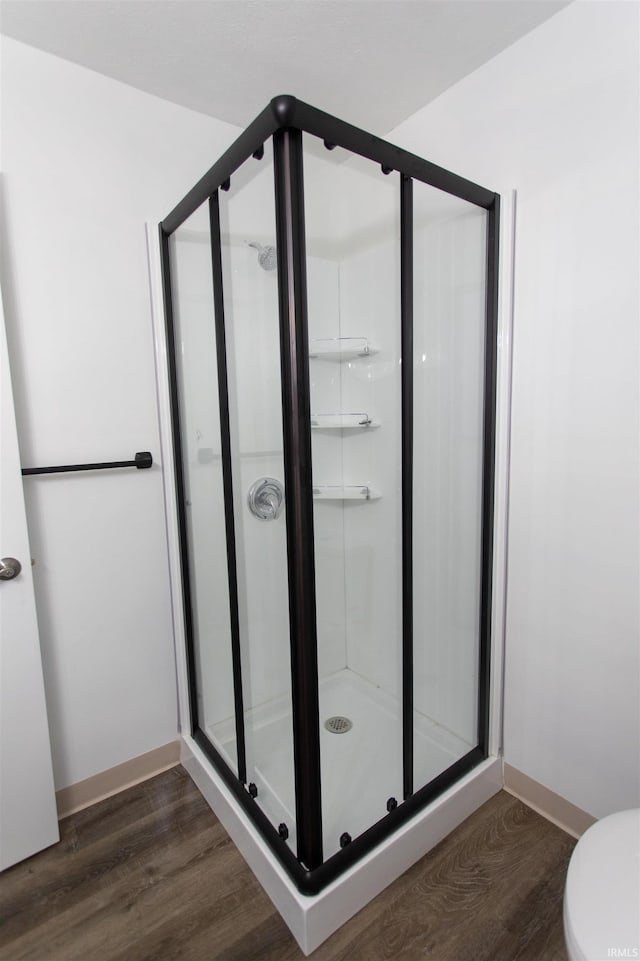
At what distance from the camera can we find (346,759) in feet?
5.53

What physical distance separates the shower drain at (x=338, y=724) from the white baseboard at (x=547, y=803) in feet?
1.93

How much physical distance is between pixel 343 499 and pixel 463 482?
540 millimetres

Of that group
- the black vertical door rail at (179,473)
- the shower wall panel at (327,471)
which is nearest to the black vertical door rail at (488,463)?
the shower wall panel at (327,471)

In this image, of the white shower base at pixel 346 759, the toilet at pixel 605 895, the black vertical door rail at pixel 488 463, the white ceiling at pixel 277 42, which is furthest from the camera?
the black vertical door rail at pixel 488 463

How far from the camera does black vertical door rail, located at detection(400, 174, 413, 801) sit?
1.31 m

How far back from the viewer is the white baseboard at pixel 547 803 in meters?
1.47

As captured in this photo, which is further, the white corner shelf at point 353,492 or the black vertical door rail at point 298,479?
the white corner shelf at point 353,492

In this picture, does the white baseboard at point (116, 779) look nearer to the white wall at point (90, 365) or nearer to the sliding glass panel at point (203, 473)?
the white wall at point (90, 365)

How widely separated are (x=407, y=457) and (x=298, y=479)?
1.38ft

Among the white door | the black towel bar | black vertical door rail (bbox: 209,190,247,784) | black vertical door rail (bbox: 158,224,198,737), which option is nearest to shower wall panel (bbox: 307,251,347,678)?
black vertical door rail (bbox: 209,190,247,784)

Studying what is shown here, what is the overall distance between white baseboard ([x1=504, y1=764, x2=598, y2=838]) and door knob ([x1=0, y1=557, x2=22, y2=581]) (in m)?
1.75

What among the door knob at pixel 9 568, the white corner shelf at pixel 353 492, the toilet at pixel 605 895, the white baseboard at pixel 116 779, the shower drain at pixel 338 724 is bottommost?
the white baseboard at pixel 116 779

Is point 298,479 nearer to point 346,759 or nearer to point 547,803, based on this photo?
point 346,759

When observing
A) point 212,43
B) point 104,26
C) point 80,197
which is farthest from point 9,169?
point 212,43
